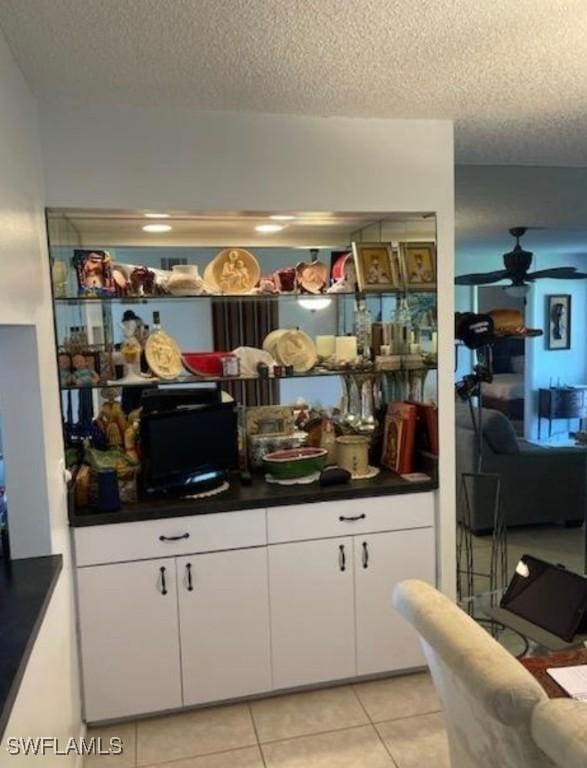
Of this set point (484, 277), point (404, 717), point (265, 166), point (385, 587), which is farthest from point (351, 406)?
point (484, 277)

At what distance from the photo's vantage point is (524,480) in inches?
180

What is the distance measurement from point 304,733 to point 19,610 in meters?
1.36

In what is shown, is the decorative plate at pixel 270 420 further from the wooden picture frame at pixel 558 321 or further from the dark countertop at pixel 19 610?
the wooden picture frame at pixel 558 321

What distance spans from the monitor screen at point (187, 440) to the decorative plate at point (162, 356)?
7.0 inches

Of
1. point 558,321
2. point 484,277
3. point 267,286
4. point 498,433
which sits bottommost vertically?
point 498,433

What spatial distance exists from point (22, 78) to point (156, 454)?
144 centimetres

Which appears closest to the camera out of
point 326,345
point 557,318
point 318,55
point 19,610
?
point 19,610

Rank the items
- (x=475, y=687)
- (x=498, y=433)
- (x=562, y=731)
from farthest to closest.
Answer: (x=498, y=433)
(x=475, y=687)
(x=562, y=731)

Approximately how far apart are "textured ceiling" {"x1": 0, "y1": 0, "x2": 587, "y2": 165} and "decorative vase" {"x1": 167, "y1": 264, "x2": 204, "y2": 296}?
2.21 feet

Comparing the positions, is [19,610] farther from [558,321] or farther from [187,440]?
[558,321]

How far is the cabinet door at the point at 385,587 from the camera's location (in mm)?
2675

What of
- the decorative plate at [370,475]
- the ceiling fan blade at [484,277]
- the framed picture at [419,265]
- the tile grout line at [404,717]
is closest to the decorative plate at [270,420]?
the decorative plate at [370,475]

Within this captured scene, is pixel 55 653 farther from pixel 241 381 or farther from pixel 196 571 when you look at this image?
pixel 241 381

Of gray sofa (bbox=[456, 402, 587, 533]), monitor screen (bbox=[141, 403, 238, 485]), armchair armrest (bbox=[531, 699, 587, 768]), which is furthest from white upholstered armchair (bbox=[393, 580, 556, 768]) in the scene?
gray sofa (bbox=[456, 402, 587, 533])
